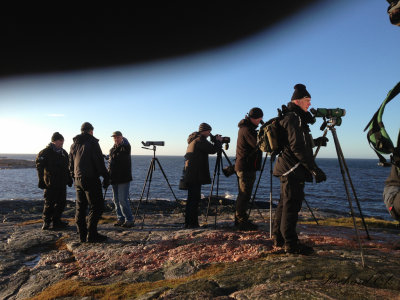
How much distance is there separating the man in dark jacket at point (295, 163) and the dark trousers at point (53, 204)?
748cm

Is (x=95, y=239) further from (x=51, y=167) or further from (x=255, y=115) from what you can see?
(x=255, y=115)

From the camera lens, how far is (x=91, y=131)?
7418 mm

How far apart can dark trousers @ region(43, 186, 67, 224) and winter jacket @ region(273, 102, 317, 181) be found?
744cm

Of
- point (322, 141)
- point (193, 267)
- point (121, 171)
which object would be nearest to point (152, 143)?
point (121, 171)

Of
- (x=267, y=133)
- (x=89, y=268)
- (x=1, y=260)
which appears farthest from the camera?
(x=1, y=260)

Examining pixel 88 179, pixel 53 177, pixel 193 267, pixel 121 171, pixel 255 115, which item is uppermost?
pixel 255 115

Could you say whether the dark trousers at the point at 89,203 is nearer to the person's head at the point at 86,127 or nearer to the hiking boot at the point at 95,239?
the hiking boot at the point at 95,239

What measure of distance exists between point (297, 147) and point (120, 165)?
18.8 feet

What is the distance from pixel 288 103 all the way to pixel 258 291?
3.27m

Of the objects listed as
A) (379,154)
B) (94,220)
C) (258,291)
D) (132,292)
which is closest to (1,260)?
(94,220)

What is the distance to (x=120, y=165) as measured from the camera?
8406mm

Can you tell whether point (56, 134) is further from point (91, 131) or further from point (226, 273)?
point (226, 273)

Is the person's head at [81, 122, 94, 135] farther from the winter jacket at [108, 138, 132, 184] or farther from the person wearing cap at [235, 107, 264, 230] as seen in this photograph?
the person wearing cap at [235, 107, 264, 230]

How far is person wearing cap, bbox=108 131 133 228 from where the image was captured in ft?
27.7
